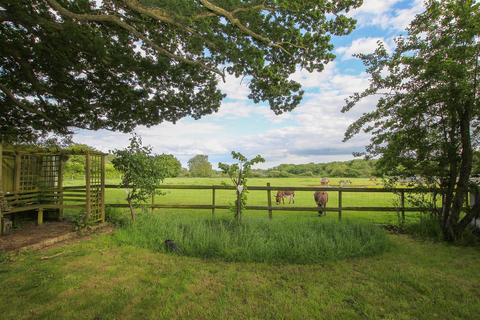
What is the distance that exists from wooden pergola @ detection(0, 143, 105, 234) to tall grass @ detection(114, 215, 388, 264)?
1980 millimetres

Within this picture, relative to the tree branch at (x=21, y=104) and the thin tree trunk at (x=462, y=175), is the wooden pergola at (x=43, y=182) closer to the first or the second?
the tree branch at (x=21, y=104)

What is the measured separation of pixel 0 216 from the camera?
657 centimetres

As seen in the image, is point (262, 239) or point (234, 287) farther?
point (262, 239)

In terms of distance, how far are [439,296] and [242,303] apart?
8.76 ft

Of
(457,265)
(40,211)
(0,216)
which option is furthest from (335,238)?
(40,211)

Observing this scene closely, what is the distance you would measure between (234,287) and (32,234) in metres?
6.16

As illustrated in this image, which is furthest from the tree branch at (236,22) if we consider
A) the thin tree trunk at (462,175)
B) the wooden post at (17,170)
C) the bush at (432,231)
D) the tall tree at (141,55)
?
the wooden post at (17,170)

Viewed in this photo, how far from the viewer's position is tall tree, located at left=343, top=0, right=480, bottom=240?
575cm

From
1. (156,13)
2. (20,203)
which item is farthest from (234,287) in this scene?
(20,203)

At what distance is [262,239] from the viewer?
583 centimetres

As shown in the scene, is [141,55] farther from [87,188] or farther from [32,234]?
[32,234]

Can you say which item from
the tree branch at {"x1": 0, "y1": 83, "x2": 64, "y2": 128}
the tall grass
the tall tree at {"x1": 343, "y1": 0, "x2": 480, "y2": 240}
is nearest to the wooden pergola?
the tree branch at {"x1": 0, "y1": 83, "x2": 64, "y2": 128}

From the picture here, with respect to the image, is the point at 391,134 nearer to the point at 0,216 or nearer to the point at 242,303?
the point at 242,303

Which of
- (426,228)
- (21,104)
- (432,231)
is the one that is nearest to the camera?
(432,231)
